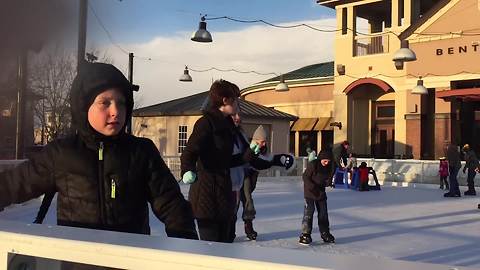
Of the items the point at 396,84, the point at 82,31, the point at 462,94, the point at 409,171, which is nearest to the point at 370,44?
the point at 396,84

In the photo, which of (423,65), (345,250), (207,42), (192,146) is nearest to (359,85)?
(423,65)

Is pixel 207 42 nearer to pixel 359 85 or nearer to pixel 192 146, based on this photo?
pixel 192 146

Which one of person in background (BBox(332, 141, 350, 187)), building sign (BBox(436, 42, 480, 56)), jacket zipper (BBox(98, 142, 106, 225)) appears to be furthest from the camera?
building sign (BBox(436, 42, 480, 56))

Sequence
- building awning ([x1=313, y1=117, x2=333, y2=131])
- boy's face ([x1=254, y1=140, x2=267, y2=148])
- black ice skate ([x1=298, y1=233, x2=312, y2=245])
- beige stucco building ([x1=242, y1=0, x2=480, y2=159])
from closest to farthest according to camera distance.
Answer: boy's face ([x1=254, y1=140, x2=267, y2=148])
black ice skate ([x1=298, y1=233, x2=312, y2=245])
beige stucco building ([x1=242, y1=0, x2=480, y2=159])
building awning ([x1=313, y1=117, x2=333, y2=131])

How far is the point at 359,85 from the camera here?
86.0 feet

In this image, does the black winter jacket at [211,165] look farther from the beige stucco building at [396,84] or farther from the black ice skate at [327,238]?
the beige stucco building at [396,84]

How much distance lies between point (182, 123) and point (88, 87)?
1897 cm

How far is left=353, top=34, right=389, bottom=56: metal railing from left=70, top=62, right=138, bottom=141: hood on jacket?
2500 centimetres

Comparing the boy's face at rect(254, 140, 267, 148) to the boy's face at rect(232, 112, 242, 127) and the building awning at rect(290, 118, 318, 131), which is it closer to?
the boy's face at rect(232, 112, 242, 127)

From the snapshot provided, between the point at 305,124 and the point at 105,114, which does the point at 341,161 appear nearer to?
the point at 305,124

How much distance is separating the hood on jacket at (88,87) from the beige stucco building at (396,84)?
19.2 metres

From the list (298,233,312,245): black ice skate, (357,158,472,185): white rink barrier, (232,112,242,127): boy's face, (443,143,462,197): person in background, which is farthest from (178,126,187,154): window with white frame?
(232,112,242,127): boy's face

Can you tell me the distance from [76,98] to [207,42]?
10.6m

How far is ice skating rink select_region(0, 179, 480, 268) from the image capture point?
636cm
